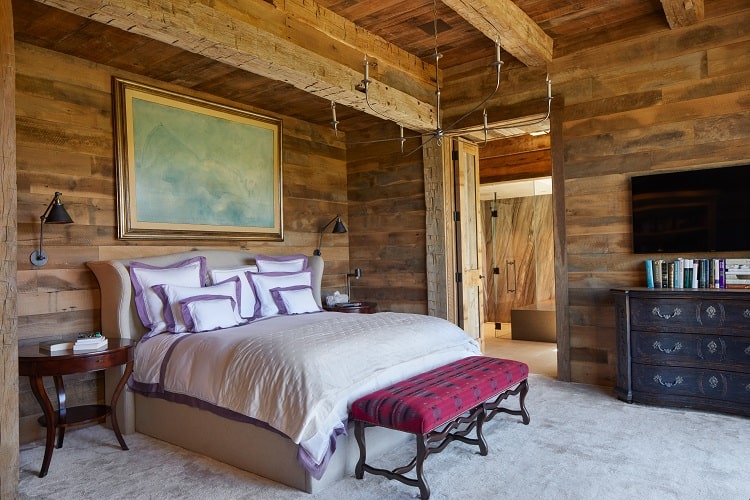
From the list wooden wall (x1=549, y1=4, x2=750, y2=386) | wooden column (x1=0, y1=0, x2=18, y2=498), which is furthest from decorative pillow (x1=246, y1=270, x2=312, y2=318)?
wooden wall (x1=549, y1=4, x2=750, y2=386)

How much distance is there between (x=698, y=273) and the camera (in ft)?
12.4

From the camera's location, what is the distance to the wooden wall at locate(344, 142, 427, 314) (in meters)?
5.49

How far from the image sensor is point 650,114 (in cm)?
403

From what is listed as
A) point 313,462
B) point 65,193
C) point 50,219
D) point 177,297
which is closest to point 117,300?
point 177,297

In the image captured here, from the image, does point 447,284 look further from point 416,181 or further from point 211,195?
point 211,195

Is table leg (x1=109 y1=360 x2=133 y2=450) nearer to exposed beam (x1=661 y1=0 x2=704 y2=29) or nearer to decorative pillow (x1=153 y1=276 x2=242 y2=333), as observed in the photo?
decorative pillow (x1=153 y1=276 x2=242 y2=333)

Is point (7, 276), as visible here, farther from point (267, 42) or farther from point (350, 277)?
point (350, 277)

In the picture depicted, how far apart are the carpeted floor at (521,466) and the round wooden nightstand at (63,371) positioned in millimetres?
194

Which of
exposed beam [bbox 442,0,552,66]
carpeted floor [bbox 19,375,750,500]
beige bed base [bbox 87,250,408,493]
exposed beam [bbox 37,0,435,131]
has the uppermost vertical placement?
exposed beam [bbox 442,0,552,66]

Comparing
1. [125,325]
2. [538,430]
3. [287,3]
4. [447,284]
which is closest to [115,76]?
[287,3]

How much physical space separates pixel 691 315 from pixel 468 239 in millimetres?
2363

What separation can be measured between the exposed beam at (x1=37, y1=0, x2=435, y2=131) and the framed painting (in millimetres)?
1229

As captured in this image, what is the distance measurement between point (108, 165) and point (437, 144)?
120 inches

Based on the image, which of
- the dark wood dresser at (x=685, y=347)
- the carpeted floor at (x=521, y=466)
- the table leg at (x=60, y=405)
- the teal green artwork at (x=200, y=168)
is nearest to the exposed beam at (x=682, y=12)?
the dark wood dresser at (x=685, y=347)
